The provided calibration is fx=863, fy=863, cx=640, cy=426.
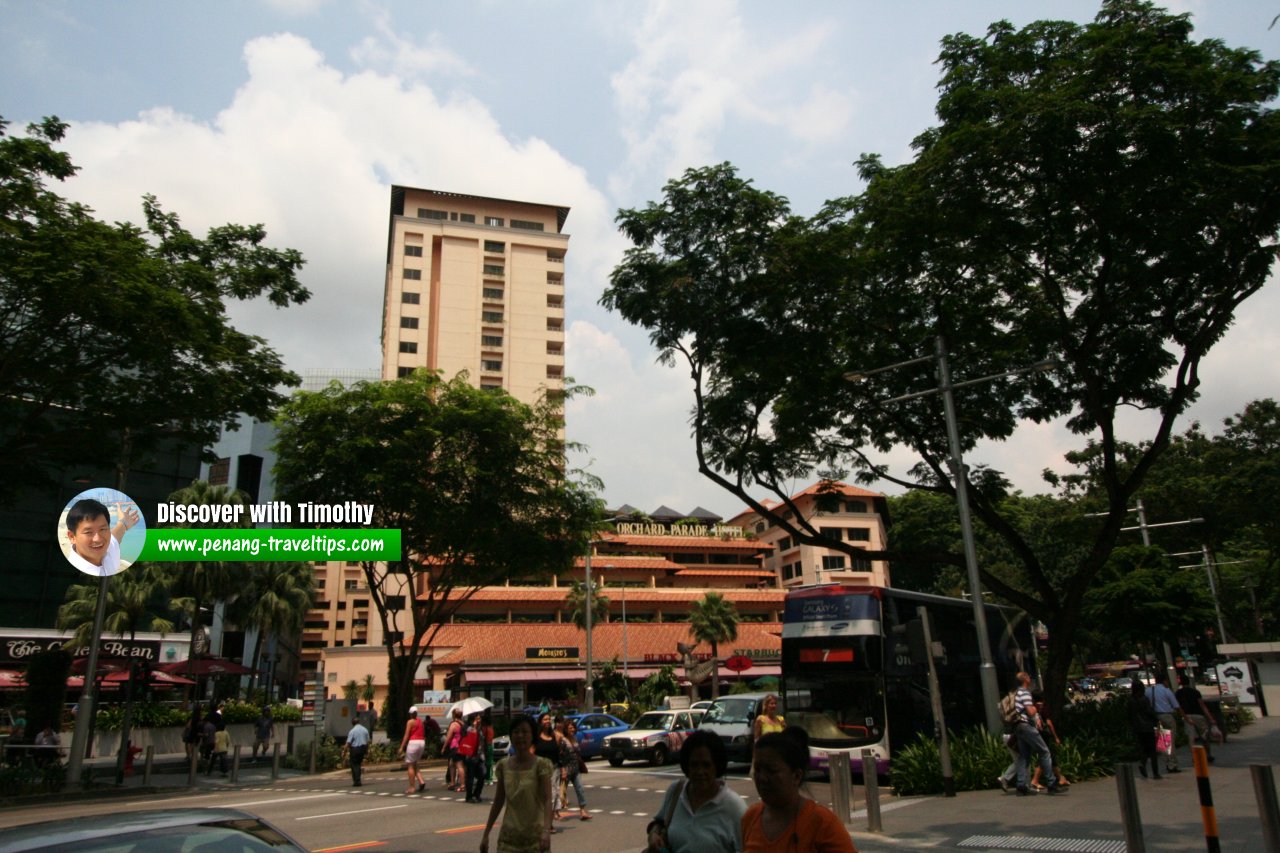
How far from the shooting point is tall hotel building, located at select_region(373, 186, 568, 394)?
68.4 meters

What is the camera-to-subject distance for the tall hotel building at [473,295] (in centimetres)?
6844

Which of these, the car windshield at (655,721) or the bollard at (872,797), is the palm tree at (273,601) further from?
the bollard at (872,797)

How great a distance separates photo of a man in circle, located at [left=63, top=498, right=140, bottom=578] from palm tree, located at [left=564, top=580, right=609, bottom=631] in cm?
3267

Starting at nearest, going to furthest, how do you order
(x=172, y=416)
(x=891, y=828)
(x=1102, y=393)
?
(x=891, y=828)
(x=172, y=416)
(x=1102, y=393)

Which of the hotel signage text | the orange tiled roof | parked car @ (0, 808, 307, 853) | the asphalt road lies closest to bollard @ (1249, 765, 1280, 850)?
parked car @ (0, 808, 307, 853)

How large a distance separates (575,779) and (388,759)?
15.7m

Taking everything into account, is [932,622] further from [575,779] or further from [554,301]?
[554,301]

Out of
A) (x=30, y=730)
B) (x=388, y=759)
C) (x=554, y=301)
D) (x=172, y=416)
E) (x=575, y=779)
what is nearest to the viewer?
(x=575, y=779)

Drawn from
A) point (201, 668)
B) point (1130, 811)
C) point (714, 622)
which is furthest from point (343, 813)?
point (714, 622)

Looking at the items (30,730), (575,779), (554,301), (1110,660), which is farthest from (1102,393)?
(1110,660)

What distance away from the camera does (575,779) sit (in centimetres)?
1402

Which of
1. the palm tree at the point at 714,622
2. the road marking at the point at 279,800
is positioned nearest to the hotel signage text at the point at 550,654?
the palm tree at the point at 714,622

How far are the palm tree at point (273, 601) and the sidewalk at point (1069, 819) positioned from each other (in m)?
41.2

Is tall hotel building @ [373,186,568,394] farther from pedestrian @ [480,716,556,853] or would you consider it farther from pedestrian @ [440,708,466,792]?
pedestrian @ [480,716,556,853]
